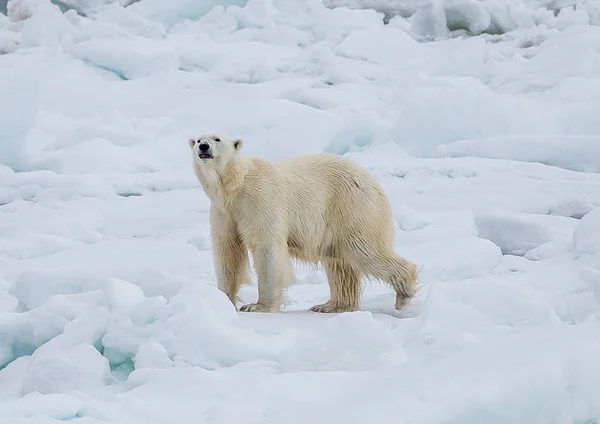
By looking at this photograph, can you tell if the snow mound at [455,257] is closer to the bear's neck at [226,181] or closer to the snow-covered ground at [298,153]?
the snow-covered ground at [298,153]

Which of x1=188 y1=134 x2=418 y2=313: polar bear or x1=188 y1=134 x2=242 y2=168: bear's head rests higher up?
x1=188 y1=134 x2=242 y2=168: bear's head

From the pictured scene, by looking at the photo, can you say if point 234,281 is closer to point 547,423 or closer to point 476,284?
point 476,284

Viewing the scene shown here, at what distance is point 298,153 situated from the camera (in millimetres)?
7949

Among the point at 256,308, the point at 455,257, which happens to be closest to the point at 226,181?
the point at 256,308

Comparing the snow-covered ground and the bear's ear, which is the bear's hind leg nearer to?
the snow-covered ground

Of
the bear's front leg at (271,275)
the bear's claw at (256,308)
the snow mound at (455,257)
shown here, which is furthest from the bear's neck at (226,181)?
the snow mound at (455,257)

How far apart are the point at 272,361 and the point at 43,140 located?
20.9 feet

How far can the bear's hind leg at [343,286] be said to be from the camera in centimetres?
398

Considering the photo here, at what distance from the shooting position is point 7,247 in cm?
570

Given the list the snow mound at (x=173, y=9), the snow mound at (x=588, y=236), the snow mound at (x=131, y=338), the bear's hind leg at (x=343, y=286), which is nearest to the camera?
the snow mound at (x=131, y=338)

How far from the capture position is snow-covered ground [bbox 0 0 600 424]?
2281mm

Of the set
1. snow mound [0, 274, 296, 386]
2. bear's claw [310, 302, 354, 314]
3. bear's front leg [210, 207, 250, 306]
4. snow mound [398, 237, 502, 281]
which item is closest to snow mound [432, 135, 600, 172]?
snow mound [398, 237, 502, 281]

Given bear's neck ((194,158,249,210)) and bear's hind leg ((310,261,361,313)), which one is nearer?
bear's neck ((194,158,249,210))

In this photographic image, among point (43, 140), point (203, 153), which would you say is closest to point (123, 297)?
point (203, 153)
